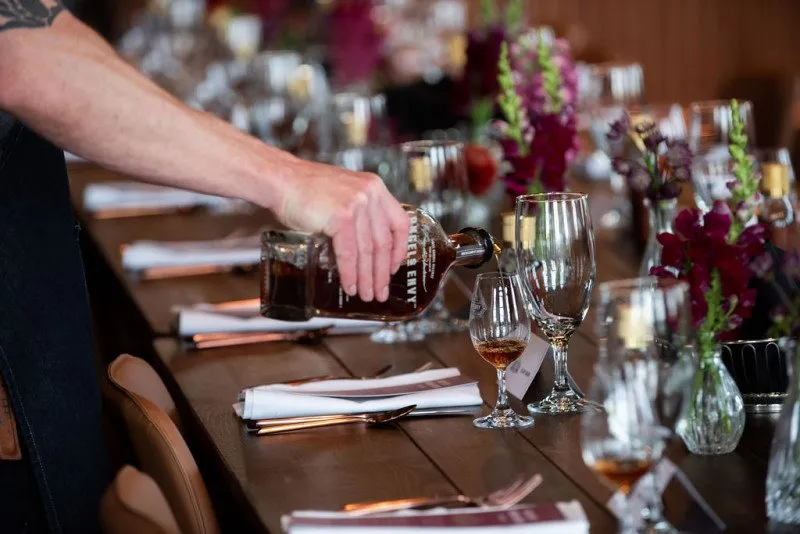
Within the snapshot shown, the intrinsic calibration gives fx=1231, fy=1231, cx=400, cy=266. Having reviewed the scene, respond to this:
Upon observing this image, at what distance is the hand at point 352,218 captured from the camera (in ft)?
5.07

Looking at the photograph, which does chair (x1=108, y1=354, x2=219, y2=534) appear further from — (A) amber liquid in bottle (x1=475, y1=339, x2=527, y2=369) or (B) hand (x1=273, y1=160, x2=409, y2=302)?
(A) amber liquid in bottle (x1=475, y1=339, x2=527, y2=369)

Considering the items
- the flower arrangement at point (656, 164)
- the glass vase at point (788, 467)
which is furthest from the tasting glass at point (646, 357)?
the flower arrangement at point (656, 164)

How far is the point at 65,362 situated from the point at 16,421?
0.13 m

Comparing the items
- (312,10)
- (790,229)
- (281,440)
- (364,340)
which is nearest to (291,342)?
(364,340)

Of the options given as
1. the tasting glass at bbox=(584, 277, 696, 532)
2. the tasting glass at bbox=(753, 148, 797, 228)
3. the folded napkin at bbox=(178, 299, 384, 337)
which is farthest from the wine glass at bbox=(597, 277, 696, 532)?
the tasting glass at bbox=(753, 148, 797, 228)

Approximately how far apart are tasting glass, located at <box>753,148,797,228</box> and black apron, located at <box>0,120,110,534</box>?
3.95ft

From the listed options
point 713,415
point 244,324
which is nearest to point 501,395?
point 713,415

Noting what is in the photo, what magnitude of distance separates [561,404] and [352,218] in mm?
365

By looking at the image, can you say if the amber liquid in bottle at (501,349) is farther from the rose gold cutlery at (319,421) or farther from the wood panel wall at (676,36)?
the wood panel wall at (676,36)

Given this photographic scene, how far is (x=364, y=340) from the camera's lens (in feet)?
6.85

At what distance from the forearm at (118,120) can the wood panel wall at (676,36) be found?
6442 millimetres

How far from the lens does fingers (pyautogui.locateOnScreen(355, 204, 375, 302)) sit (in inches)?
60.8

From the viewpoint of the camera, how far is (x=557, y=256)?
154 cm

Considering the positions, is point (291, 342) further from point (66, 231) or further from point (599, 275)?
point (599, 275)
